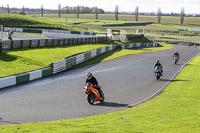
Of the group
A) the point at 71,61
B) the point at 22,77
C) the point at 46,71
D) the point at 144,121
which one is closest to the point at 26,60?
the point at 71,61

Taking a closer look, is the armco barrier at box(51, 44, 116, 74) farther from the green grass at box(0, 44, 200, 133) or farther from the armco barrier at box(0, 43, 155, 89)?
the green grass at box(0, 44, 200, 133)

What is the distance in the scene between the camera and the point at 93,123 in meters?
12.9

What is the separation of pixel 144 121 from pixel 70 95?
25.6ft

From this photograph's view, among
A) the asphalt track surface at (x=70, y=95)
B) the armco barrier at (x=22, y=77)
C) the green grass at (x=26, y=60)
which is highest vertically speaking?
the green grass at (x=26, y=60)

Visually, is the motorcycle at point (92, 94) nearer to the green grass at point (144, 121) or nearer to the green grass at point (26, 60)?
the green grass at point (144, 121)

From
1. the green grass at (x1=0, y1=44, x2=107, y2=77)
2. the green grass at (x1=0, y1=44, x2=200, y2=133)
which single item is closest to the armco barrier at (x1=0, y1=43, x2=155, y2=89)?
the green grass at (x1=0, y1=44, x2=107, y2=77)

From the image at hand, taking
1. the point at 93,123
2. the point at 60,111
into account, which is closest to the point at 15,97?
the point at 60,111

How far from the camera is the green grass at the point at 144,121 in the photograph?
Answer: 11.6 metres

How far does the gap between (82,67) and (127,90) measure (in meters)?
12.7

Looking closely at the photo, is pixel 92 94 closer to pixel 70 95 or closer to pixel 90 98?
pixel 90 98

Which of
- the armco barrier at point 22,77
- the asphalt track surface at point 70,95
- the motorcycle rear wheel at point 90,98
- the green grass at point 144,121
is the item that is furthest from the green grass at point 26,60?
the green grass at point 144,121

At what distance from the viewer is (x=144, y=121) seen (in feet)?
42.7

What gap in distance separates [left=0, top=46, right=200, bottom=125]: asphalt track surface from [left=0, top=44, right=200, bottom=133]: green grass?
1.28 metres

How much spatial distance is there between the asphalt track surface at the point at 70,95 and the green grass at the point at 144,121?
4.21 ft
